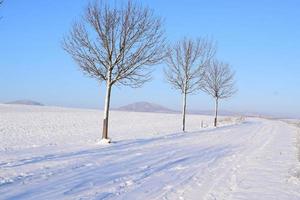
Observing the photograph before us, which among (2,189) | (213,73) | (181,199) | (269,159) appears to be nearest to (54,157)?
(2,189)

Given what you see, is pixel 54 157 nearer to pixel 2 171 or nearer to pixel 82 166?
pixel 82 166

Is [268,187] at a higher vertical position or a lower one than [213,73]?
lower

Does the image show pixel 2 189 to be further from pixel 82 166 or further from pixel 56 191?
pixel 82 166

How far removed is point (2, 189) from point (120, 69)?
1467 cm

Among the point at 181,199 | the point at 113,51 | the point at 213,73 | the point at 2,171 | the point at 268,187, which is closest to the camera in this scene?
the point at 181,199

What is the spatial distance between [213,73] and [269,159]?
35051mm

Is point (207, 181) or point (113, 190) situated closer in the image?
point (113, 190)

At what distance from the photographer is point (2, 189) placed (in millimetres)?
8789

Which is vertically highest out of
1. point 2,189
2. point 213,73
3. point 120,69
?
point 213,73

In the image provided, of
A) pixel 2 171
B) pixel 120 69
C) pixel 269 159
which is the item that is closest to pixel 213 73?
pixel 120 69

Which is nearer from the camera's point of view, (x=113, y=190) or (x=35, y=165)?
(x=113, y=190)

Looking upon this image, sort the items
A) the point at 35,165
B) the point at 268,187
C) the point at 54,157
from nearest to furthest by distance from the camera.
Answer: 1. the point at 268,187
2. the point at 35,165
3. the point at 54,157

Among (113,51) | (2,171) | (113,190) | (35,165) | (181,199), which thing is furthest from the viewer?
(113,51)

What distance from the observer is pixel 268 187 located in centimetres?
1034
